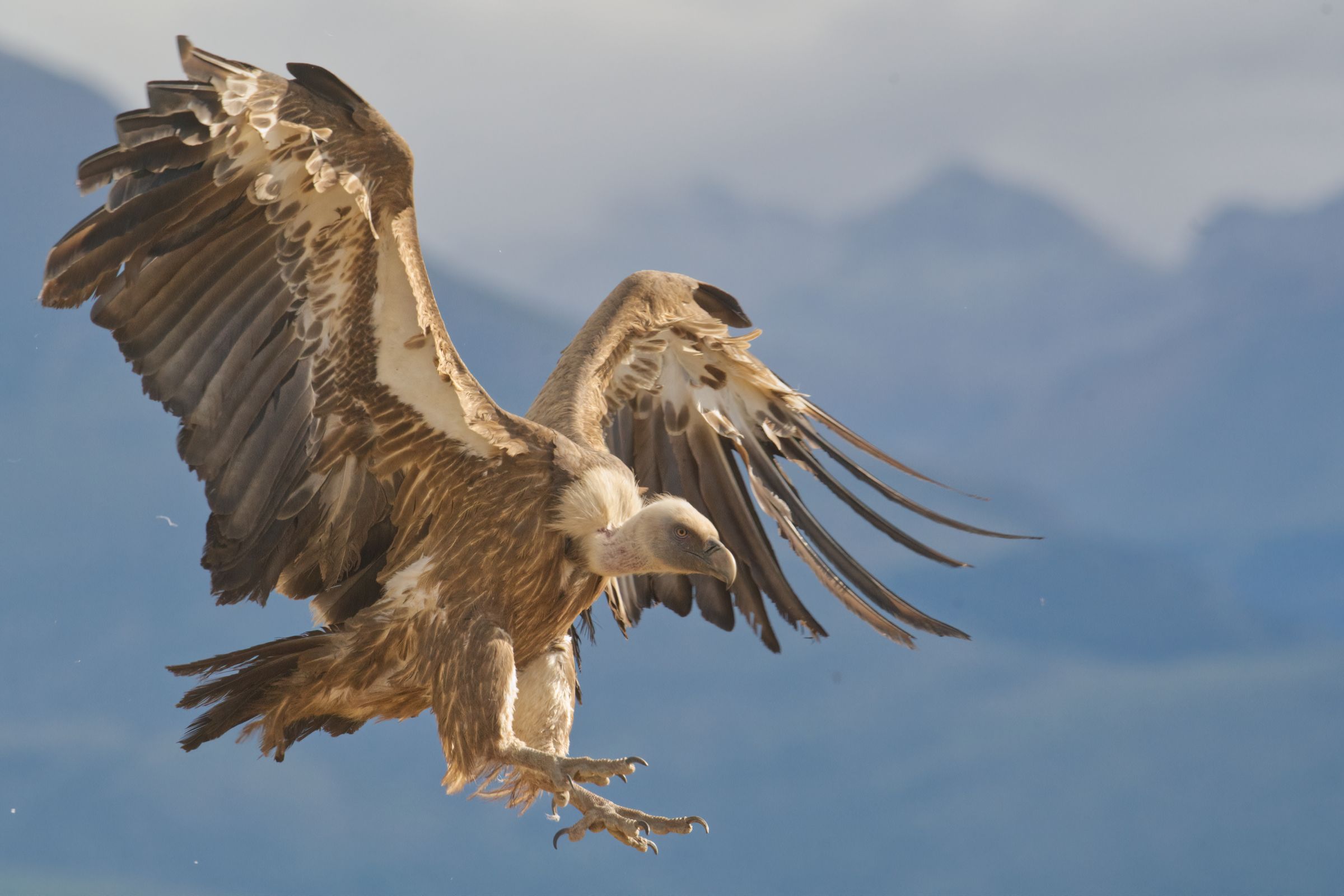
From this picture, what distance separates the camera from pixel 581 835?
5.55m

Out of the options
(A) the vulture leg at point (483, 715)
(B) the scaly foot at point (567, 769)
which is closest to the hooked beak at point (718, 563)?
(A) the vulture leg at point (483, 715)

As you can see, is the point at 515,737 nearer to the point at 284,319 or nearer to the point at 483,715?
the point at 483,715

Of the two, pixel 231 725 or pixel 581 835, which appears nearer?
pixel 581 835

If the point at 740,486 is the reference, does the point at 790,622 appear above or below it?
below

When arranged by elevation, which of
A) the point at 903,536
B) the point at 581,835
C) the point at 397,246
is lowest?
the point at 581,835

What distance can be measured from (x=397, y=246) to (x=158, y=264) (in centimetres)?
94

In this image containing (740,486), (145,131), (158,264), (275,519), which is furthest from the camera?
(740,486)

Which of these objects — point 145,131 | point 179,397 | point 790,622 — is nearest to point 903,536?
point 790,622

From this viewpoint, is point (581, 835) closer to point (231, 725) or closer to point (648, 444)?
point (231, 725)

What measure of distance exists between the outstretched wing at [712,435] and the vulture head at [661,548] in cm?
120

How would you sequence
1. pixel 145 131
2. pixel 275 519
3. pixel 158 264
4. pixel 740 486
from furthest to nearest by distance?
pixel 740 486 → pixel 275 519 → pixel 158 264 → pixel 145 131

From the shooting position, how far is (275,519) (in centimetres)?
630

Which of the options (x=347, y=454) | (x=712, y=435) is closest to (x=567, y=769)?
(x=347, y=454)

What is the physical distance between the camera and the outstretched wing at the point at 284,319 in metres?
5.52
